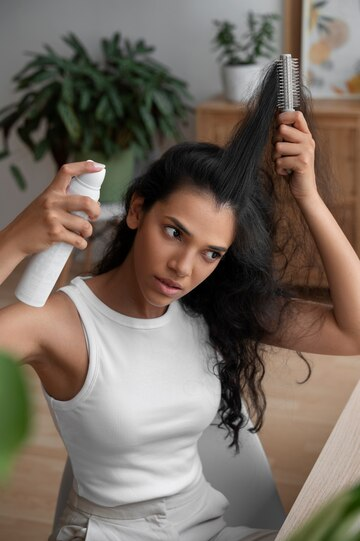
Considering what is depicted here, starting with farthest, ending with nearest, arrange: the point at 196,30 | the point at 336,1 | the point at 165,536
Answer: the point at 196,30 → the point at 336,1 → the point at 165,536

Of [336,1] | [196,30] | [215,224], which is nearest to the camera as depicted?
[215,224]

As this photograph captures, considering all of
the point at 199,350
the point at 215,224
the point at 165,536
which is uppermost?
the point at 215,224

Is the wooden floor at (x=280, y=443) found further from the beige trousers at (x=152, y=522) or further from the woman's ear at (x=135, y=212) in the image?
the woman's ear at (x=135, y=212)

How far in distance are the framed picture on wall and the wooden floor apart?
54.4 inches

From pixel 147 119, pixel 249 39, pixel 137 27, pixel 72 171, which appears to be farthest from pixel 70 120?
pixel 72 171

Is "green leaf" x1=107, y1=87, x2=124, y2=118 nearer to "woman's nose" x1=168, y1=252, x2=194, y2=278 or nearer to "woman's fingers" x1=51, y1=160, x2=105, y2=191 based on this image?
"woman's nose" x1=168, y1=252, x2=194, y2=278

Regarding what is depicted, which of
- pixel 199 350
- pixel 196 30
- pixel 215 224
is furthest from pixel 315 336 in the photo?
pixel 196 30

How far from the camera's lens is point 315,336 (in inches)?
54.0

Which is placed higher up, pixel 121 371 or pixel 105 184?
pixel 121 371

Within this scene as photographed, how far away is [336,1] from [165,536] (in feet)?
10.6

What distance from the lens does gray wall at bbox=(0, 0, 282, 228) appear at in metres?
4.23

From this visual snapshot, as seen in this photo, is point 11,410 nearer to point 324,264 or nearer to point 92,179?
point 92,179

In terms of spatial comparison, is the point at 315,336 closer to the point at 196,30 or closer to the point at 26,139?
the point at 26,139

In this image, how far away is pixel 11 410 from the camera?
0.74ft
